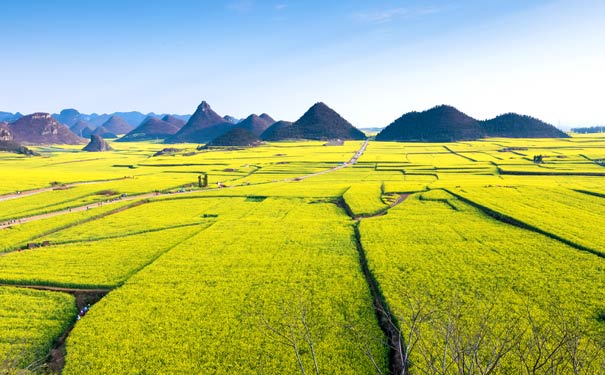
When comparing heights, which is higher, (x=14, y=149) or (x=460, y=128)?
(x=460, y=128)

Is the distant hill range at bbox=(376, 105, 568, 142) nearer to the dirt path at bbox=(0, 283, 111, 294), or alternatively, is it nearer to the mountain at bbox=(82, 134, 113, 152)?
the mountain at bbox=(82, 134, 113, 152)

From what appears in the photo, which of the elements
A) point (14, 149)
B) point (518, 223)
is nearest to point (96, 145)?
point (14, 149)

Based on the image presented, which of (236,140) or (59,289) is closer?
(59,289)

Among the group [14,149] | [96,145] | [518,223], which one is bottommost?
[518,223]

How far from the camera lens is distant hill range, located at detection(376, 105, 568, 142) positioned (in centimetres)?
16975

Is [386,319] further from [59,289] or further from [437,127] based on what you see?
[437,127]

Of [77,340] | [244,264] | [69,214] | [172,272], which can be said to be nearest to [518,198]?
[244,264]

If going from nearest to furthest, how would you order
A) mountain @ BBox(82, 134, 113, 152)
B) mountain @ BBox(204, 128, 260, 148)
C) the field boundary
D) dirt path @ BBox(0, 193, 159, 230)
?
the field boundary, dirt path @ BBox(0, 193, 159, 230), mountain @ BBox(204, 128, 260, 148), mountain @ BBox(82, 134, 113, 152)

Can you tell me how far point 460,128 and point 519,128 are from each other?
33.0m

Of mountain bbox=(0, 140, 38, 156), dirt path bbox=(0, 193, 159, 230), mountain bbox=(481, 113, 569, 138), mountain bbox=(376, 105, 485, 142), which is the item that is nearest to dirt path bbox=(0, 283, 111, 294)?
dirt path bbox=(0, 193, 159, 230)

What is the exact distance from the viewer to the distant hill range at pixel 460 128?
170m

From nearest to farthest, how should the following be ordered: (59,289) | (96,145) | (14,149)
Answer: (59,289)
(14,149)
(96,145)

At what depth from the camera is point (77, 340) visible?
16.8 meters

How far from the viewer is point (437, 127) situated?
177 meters
